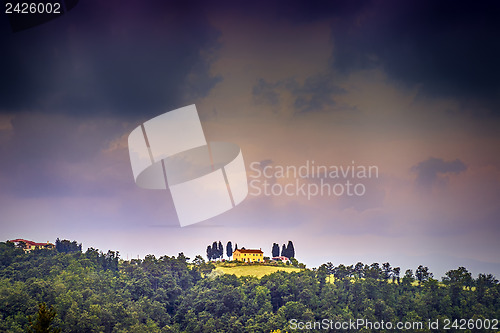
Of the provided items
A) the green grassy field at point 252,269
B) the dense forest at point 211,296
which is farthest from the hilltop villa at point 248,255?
the dense forest at point 211,296

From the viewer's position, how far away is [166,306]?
55.8 m

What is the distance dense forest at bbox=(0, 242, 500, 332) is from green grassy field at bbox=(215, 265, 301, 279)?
350 cm

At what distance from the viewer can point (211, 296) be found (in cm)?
A: 5416

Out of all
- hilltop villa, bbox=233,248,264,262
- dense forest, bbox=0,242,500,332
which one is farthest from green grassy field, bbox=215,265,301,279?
hilltop villa, bbox=233,248,264,262

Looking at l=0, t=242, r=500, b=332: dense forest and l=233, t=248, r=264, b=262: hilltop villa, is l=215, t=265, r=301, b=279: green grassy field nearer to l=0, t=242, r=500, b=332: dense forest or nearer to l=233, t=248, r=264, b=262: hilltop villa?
l=0, t=242, r=500, b=332: dense forest

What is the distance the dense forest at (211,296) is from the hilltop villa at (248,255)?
39.8ft

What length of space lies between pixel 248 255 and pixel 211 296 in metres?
23.9

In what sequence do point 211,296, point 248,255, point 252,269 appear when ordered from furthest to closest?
1. point 248,255
2. point 252,269
3. point 211,296

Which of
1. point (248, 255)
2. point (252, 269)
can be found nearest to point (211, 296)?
point (252, 269)

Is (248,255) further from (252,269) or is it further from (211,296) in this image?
(211,296)

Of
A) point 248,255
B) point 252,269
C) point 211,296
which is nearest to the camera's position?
point 211,296

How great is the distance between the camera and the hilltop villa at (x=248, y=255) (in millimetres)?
77125

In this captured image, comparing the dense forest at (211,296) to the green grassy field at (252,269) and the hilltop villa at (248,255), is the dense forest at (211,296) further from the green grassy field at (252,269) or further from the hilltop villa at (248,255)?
the hilltop villa at (248,255)

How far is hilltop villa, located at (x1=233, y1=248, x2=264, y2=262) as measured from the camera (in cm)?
7712
